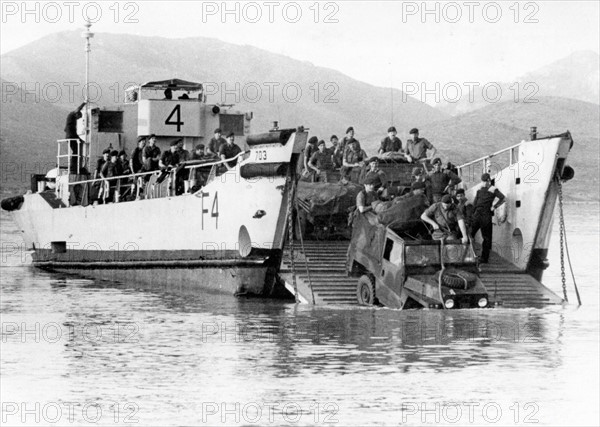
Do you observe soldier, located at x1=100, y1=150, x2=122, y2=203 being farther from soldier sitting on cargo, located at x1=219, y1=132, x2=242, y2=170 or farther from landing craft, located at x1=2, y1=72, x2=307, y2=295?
soldier sitting on cargo, located at x1=219, y1=132, x2=242, y2=170

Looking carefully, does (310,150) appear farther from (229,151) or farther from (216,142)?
(216,142)

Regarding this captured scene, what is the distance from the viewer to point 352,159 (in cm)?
2572

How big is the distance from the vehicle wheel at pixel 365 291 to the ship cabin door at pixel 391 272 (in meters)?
0.20

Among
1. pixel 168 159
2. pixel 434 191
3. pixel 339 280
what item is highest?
pixel 168 159

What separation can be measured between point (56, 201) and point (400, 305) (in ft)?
42.8

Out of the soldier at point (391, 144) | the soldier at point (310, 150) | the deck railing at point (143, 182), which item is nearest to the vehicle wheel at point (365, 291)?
the deck railing at point (143, 182)

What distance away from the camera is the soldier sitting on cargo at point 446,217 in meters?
21.4

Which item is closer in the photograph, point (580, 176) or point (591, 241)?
point (591, 241)

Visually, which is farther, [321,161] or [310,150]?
[310,150]

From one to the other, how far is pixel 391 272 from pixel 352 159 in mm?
5040

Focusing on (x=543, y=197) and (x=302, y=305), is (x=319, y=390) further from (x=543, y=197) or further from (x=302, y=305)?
(x=543, y=197)

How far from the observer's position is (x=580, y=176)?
101000mm

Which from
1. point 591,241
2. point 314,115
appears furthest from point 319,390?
point 314,115

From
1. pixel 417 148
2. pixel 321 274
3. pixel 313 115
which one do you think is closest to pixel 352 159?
pixel 417 148
